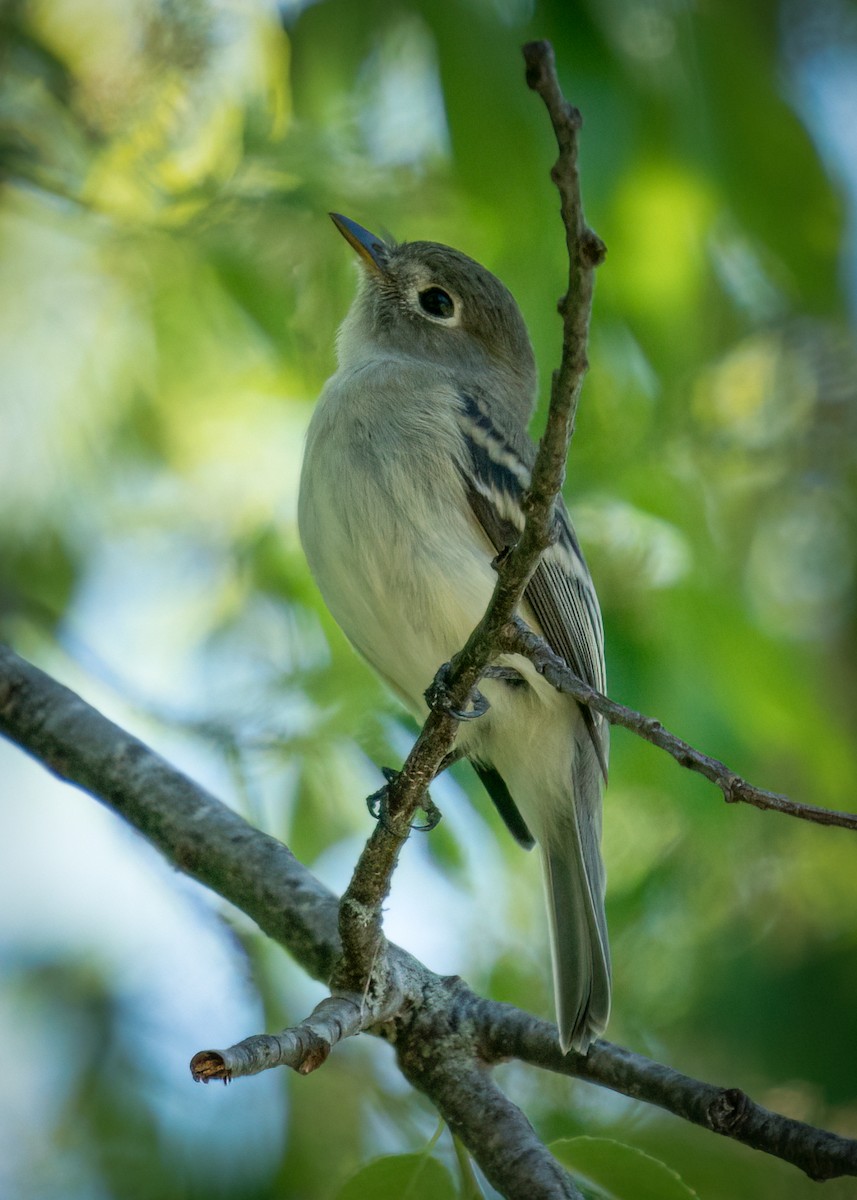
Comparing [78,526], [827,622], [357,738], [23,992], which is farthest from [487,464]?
[827,622]

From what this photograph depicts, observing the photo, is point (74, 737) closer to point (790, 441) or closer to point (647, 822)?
point (647, 822)

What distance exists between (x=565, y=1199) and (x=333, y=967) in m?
0.66

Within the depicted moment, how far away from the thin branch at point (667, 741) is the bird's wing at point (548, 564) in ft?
3.15

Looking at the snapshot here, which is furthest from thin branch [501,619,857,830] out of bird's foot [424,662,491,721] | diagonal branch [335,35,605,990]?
bird's foot [424,662,491,721]

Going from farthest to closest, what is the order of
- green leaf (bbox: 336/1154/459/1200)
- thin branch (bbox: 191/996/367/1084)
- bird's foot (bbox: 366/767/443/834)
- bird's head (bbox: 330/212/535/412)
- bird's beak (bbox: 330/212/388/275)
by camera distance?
bird's head (bbox: 330/212/535/412) < bird's beak (bbox: 330/212/388/275) < bird's foot (bbox: 366/767/443/834) < green leaf (bbox: 336/1154/459/1200) < thin branch (bbox: 191/996/367/1084)

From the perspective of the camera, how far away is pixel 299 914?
2.83 m

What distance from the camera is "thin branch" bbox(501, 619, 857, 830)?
5.90ft

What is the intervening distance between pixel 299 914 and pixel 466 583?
876 millimetres

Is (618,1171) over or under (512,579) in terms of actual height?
under

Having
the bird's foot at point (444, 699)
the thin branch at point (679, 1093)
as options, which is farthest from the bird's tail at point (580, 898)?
the bird's foot at point (444, 699)

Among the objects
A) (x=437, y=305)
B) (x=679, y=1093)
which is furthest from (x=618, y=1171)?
(x=437, y=305)

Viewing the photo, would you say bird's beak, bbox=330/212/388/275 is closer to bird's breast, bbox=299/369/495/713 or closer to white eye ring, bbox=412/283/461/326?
white eye ring, bbox=412/283/461/326

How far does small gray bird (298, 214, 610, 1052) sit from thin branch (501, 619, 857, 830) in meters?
0.73

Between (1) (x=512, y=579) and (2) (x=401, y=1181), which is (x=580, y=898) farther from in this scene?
(1) (x=512, y=579)
